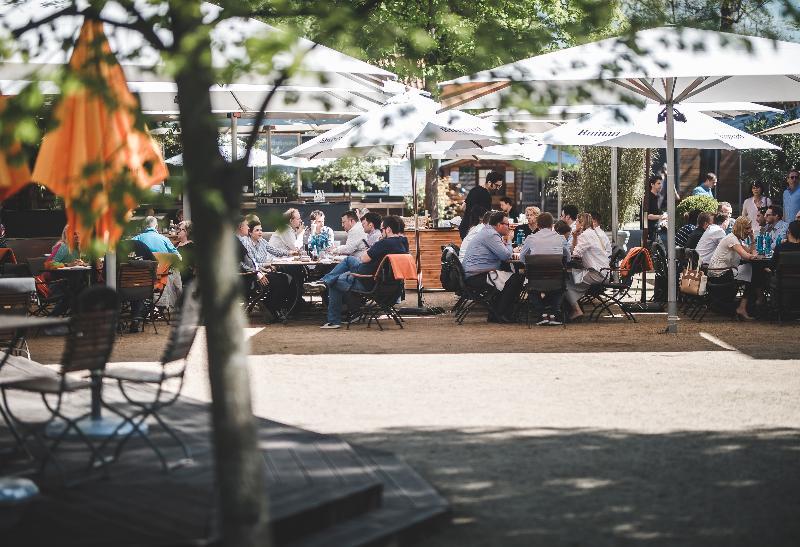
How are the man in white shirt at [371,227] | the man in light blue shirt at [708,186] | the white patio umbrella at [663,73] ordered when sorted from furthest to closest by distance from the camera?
the man in light blue shirt at [708,186], the man in white shirt at [371,227], the white patio umbrella at [663,73]

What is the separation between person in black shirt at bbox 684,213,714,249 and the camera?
16531 millimetres

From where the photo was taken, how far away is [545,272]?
48.5ft

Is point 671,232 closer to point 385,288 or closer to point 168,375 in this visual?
point 385,288

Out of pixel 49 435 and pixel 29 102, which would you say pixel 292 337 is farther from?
pixel 29 102

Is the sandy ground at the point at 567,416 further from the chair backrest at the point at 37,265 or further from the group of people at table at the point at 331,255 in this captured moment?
the chair backrest at the point at 37,265

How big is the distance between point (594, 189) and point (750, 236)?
541 inches

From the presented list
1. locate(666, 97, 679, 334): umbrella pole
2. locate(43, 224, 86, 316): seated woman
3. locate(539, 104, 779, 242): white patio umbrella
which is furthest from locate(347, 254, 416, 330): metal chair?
locate(43, 224, 86, 316): seated woman

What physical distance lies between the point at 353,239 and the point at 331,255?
40 centimetres

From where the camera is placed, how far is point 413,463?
712 centimetres

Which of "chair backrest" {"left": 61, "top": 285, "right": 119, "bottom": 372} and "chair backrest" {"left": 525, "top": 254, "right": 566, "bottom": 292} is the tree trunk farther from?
"chair backrest" {"left": 525, "top": 254, "right": 566, "bottom": 292}

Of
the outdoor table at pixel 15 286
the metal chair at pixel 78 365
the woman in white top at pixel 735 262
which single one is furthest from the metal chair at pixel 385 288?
the metal chair at pixel 78 365

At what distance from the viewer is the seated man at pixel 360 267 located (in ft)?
48.6

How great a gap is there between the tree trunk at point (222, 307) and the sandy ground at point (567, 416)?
5.56 ft

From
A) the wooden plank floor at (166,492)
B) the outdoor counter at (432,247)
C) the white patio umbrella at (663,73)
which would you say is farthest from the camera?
the outdoor counter at (432,247)
